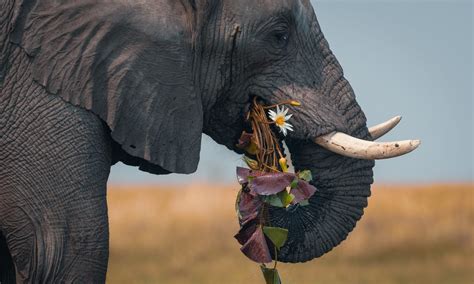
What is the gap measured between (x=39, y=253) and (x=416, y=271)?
39.2 feet

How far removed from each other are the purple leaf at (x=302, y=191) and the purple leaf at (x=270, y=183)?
0.05 metres

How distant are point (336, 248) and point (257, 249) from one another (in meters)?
11.9

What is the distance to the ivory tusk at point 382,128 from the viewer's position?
7941 millimetres

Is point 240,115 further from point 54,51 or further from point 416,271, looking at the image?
point 416,271

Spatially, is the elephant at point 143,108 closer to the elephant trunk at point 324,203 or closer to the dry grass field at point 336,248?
the elephant trunk at point 324,203

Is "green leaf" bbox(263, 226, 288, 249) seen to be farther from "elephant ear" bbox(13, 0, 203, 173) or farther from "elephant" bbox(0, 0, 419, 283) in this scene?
"elephant ear" bbox(13, 0, 203, 173)

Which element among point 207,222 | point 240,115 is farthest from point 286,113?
point 207,222

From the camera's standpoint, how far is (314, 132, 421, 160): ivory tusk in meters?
7.47

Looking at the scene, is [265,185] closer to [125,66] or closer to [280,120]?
[280,120]

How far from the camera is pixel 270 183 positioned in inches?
300

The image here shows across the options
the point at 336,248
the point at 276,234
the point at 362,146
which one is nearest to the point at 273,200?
the point at 276,234

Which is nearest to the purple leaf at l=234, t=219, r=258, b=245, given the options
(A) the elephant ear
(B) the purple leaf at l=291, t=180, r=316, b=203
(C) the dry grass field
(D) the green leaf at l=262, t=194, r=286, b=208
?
(D) the green leaf at l=262, t=194, r=286, b=208

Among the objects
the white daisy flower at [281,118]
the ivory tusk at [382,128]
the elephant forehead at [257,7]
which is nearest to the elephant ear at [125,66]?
the elephant forehead at [257,7]

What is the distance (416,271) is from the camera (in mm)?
18812
